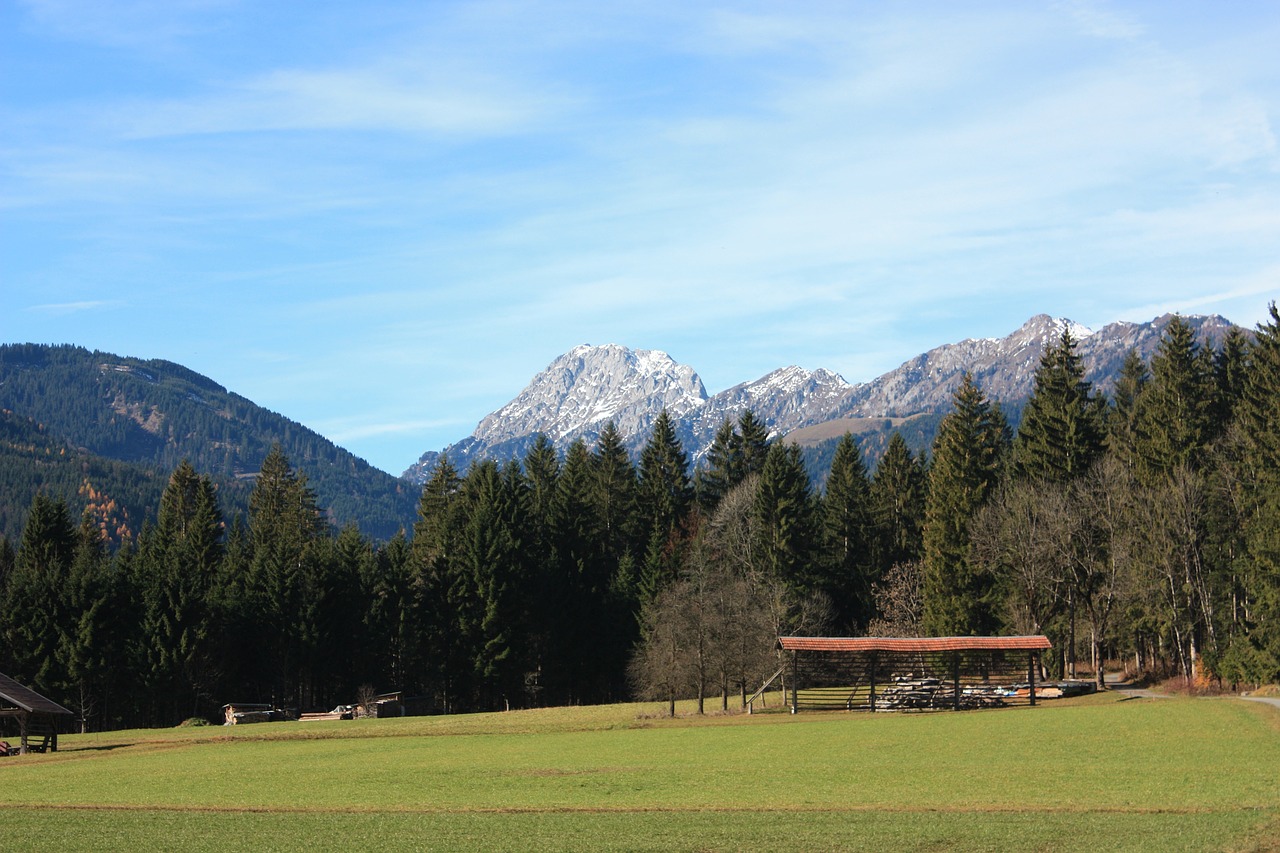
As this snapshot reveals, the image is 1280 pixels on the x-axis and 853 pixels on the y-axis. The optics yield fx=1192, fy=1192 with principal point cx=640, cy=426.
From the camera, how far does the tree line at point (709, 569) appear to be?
2544 inches

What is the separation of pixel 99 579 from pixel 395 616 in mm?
20075

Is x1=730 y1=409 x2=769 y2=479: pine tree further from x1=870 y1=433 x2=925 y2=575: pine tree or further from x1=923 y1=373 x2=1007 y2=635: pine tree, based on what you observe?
x1=923 y1=373 x2=1007 y2=635: pine tree

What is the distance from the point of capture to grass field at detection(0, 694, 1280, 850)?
23750 mm

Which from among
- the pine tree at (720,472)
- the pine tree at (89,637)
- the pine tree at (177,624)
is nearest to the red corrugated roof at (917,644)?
the pine tree at (720,472)

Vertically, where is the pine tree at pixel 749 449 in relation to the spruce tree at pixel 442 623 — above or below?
above

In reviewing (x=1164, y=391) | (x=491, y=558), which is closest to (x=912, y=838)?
(x=1164, y=391)

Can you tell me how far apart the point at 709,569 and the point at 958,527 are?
51.9ft

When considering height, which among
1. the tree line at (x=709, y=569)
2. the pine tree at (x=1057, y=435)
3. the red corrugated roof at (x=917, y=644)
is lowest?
the red corrugated roof at (x=917, y=644)

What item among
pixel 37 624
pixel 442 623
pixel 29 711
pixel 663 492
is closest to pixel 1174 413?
pixel 663 492

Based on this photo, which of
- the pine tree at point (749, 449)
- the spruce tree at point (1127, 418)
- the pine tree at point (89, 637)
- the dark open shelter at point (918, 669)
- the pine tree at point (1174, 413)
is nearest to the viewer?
the dark open shelter at point (918, 669)

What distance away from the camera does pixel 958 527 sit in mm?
73562

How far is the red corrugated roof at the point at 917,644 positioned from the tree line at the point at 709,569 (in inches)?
275

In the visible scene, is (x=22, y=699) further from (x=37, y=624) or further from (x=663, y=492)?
(x=663, y=492)

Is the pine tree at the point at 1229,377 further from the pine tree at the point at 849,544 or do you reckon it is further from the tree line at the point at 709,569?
the pine tree at the point at 849,544
